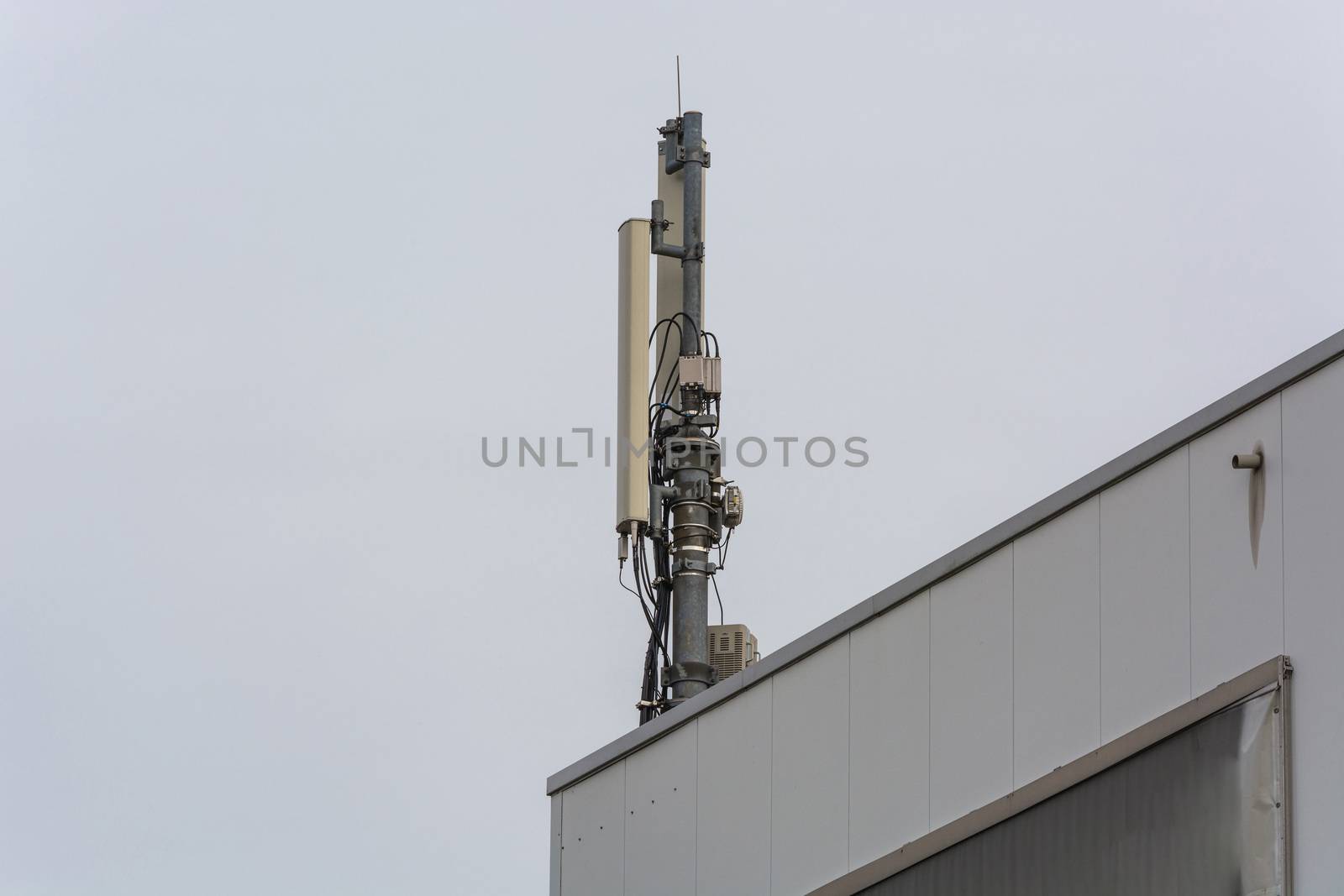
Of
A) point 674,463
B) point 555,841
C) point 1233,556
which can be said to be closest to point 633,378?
point 674,463

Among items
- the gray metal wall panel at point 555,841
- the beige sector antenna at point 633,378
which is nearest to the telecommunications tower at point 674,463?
the beige sector antenna at point 633,378

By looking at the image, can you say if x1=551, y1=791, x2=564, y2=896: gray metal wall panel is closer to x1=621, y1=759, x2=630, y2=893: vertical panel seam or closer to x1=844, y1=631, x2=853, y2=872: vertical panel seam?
x1=621, y1=759, x2=630, y2=893: vertical panel seam

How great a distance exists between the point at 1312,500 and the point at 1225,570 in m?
0.58

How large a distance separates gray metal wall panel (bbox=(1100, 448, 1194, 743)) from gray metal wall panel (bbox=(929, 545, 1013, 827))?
76 centimetres

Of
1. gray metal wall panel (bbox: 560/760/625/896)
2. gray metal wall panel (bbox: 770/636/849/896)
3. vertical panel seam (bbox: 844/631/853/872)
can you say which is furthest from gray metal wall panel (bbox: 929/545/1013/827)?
gray metal wall panel (bbox: 560/760/625/896)

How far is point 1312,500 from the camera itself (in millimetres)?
8680

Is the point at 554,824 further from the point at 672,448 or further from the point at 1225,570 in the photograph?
the point at 1225,570

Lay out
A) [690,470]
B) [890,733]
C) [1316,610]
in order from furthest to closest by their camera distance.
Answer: [690,470], [890,733], [1316,610]

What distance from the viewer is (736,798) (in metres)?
12.3

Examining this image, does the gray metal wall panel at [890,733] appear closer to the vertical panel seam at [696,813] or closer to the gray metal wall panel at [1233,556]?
the vertical panel seam at [696,813]

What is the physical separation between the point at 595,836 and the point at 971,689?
4.05 metres

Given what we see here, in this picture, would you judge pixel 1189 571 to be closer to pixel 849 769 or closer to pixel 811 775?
pixel 849 769

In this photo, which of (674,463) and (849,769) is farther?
(674,463)

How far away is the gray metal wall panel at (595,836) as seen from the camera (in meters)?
13.4
